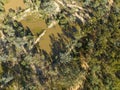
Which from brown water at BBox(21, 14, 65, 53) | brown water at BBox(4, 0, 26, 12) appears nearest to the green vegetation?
brown water at BBox(21, 14, 65, 53)

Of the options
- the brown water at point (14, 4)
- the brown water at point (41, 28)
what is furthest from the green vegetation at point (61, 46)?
the brown water at point (14, 4)

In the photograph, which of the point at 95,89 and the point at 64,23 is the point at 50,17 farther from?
the point at 95,89

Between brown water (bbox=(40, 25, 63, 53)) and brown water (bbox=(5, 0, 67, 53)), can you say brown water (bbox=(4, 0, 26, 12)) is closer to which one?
brown water (bbox=(5, 0, 67, 53))

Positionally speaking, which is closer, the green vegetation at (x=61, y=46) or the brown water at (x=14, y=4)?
the green vegetation at (x=61, y=46)

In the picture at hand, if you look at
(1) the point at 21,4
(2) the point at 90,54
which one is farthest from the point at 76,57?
(1) the point at 21,4

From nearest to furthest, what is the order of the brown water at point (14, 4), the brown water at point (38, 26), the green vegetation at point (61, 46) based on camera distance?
the green vegetation at point (61, 46) < the brown water at point (38, 26) < the brown water at point (14, 4)

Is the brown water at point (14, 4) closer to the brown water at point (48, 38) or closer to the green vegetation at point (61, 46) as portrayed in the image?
the green vegetation at point (61, 46)

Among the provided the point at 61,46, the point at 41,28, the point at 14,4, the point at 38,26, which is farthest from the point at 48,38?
the point at 14,4

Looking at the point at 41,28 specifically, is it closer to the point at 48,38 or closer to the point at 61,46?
the point at 48,38
